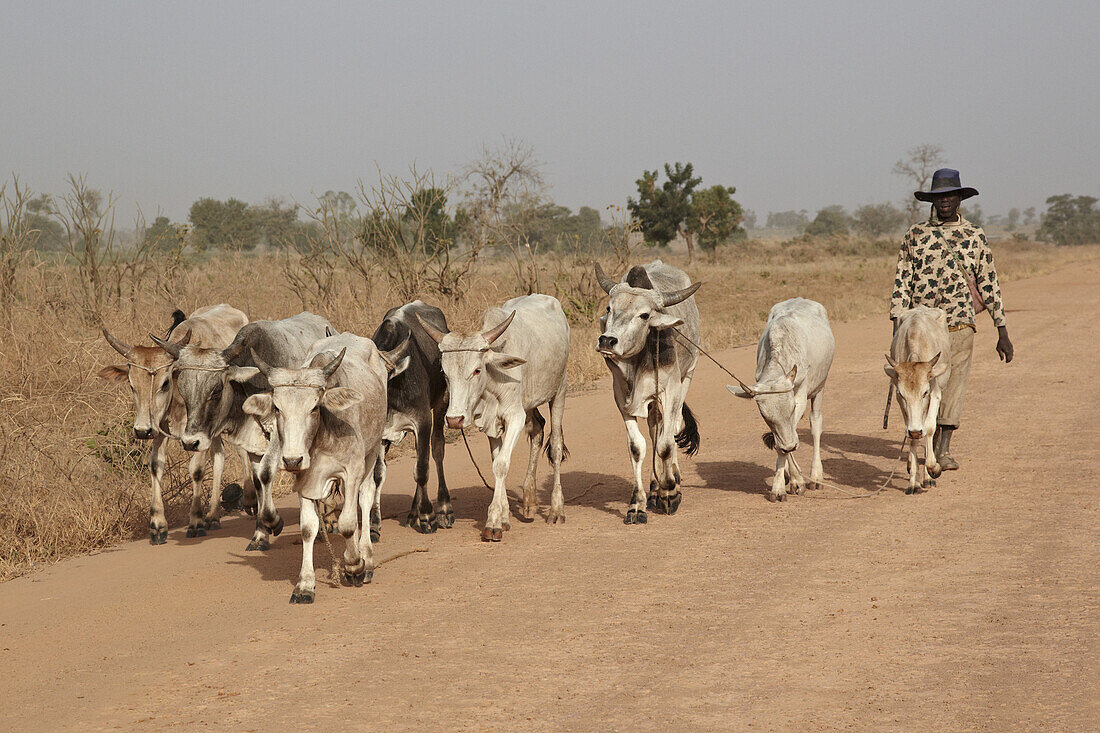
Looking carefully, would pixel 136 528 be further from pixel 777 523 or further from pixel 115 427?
pixel 777 523

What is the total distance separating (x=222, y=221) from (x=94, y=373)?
38712mm

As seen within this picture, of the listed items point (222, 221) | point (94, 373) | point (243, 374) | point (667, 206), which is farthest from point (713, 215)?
point (243, 374)

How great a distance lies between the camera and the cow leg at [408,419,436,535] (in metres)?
7.92

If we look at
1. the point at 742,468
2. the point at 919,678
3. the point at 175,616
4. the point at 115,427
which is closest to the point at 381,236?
the point at 115,427

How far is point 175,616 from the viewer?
241 inches

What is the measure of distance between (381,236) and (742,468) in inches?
332

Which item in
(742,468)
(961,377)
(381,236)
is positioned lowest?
(742,468)

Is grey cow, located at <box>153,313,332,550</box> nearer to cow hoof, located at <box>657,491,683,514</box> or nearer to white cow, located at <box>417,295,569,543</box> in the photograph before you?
white cow, located at <box>417,295,569,543</box>

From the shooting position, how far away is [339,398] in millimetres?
6012

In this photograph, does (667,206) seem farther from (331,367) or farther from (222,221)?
(331,367)

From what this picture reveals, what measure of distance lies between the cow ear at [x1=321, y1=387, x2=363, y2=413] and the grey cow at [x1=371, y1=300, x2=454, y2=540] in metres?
1.37

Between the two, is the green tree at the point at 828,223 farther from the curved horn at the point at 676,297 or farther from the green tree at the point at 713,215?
the curved horn at the point at 676,297

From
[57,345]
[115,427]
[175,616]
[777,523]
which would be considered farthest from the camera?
[57,345]

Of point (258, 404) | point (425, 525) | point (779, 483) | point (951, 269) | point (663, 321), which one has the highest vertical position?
point (951, 269)
